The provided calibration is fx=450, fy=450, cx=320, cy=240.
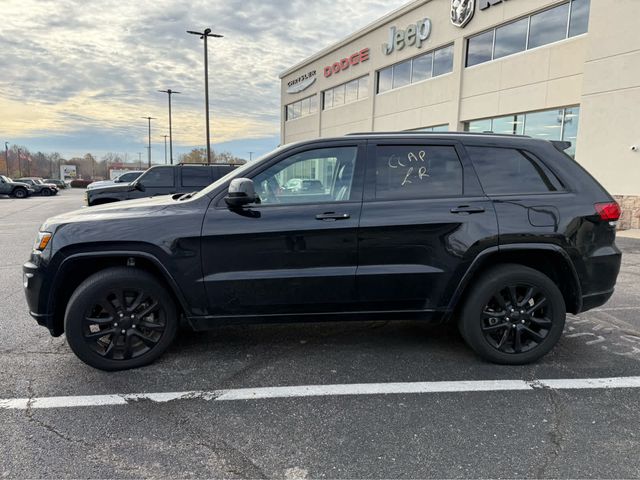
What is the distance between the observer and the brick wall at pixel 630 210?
40.3ft

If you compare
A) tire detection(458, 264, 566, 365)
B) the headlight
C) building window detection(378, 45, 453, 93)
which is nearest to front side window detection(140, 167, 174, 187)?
the headlight

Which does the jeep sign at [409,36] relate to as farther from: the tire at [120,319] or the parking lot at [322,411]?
the tire at [120,319]

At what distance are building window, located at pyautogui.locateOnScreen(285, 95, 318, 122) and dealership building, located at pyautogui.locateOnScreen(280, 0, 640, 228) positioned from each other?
3.66 m

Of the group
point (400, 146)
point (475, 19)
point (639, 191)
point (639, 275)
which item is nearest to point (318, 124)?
point (475, 19)

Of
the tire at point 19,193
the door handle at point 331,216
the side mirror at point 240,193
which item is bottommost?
the tire at point 19,193

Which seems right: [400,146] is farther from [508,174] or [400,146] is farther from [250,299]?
[250,299]

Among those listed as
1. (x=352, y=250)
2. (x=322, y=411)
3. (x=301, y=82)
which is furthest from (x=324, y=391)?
(x=301, y=82)

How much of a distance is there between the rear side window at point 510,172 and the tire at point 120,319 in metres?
2.70

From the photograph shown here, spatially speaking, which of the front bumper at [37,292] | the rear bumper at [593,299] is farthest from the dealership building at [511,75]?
the front bumper at [37,292]

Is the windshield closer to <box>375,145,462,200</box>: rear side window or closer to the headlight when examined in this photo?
<box>375,145,462,200</box>: rear side window

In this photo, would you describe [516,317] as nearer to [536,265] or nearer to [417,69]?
[536,265]

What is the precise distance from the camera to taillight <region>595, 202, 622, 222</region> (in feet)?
11.9

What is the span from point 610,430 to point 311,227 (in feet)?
7.59

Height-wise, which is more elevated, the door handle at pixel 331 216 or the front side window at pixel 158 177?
the front side window at pixel 158 177
